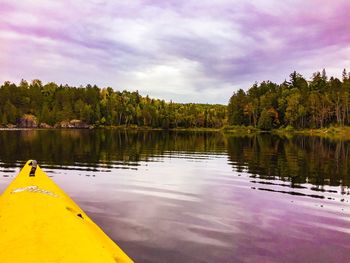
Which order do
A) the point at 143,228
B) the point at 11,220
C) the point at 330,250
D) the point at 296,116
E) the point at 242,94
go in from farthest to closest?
1. the point at 242,94
2. the point at 296,116
3. the point at 143,228
4. the point at 330,250
5. the point at 11,220

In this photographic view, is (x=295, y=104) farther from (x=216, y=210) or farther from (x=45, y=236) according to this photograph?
(x=45, y=236)

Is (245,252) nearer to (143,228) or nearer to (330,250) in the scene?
(330,250)

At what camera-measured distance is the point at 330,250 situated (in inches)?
397

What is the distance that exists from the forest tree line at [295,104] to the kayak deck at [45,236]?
150m

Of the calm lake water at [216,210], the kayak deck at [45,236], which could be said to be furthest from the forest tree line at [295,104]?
the kayak deck at [45,236]

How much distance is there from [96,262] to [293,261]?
651 cm

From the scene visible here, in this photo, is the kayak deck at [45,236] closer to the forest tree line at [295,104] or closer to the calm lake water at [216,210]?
the calm lake water at [216,210]

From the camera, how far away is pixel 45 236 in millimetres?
5402

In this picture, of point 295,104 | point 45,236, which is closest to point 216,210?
point 45,236

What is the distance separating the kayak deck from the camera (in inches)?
185

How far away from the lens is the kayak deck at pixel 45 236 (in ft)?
15.5

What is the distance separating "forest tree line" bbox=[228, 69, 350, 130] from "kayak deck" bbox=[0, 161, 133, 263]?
492ft

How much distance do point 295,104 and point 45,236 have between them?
167692 mm

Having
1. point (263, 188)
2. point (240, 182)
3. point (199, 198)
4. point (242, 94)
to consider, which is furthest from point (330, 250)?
point (242, 94)
